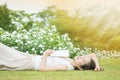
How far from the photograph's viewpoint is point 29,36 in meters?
6.28

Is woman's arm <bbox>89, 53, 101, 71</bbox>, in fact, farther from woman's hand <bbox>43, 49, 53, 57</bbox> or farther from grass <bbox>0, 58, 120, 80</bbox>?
woman's hand <bbox>43, 49, 53, 57</bbox>

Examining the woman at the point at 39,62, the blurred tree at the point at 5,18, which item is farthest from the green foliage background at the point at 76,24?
the woman at the point at 39,62

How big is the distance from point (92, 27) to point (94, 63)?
1124mm

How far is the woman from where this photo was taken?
5352mm

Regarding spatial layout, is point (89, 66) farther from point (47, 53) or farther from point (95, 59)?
point (47, 53)


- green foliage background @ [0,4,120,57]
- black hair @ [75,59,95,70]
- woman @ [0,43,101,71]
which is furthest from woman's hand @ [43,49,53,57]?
green foliage background @ [0,4,120,57]

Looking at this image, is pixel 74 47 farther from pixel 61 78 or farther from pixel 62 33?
pixel 61 78

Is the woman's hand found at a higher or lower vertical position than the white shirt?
higher

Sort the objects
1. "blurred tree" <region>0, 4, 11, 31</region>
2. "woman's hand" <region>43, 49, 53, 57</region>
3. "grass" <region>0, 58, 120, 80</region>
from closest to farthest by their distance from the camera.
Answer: "grass" <region>0, 58, 120, 80</region>
"woman's hand" <region>43, 49, 53, 57</region>
"blurred tree" <region>0, 4, 11, 31</region>

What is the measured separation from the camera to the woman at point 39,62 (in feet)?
17.6

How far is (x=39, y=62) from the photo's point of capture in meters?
5.39

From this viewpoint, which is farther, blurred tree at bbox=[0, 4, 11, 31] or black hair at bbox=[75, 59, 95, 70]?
blurred tree at bbox=[0, 4, 11, 31]

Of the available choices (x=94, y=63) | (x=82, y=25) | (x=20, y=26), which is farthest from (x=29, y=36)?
(x=94, y=63)

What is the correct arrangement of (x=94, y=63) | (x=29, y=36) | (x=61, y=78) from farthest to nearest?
(x=29, y=36) → (x=94, y=63) → (x=61, y=78)
